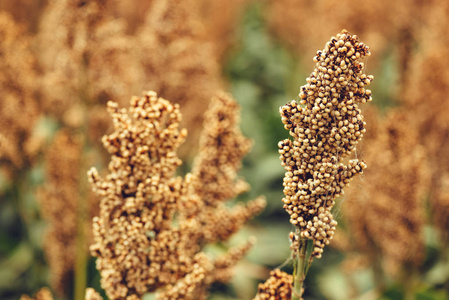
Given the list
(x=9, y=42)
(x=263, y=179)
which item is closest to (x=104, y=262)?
(x=9, y=42)

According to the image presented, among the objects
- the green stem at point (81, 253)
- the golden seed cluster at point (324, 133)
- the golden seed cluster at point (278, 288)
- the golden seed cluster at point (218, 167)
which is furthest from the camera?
the green stem at point (81, 253)

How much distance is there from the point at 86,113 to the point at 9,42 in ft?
2.19

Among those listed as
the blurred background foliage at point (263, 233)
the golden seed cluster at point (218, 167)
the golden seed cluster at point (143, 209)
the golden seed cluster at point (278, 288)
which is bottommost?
the golden seed cluster at point (278, 288)

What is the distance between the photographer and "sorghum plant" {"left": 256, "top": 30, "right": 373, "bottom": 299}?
1254 mm

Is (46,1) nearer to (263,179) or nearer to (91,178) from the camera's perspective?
(263,179)

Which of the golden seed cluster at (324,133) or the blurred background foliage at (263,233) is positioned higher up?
the blurred background foliage at (263,233)

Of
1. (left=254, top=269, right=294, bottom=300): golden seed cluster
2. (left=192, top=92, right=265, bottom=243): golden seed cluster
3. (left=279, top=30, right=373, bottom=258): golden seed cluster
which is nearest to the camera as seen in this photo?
(left=279, top=30, right=373, bottom=258): golden seed cluster

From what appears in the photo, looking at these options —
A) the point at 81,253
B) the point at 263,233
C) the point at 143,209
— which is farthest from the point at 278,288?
the point at 263,233

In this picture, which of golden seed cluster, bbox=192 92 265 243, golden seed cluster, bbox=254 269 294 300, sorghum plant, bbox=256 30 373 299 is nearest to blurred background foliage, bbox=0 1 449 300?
golden seed cluster, bbox=192 92 265 243

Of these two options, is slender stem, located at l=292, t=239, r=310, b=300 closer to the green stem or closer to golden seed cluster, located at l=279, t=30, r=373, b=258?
golden seed cluster, located at l=279, t=30, r=373, b=258

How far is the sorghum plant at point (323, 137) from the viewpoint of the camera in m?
1.25

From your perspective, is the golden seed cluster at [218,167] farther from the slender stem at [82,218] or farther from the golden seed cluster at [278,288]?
the slender stem at [82,218]

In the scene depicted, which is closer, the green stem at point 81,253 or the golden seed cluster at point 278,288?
the golden seed cluster at point 278,288

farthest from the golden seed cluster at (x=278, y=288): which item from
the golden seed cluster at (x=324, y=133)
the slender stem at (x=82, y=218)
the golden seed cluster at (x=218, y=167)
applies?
the slender stem at (x=82, y=218)
